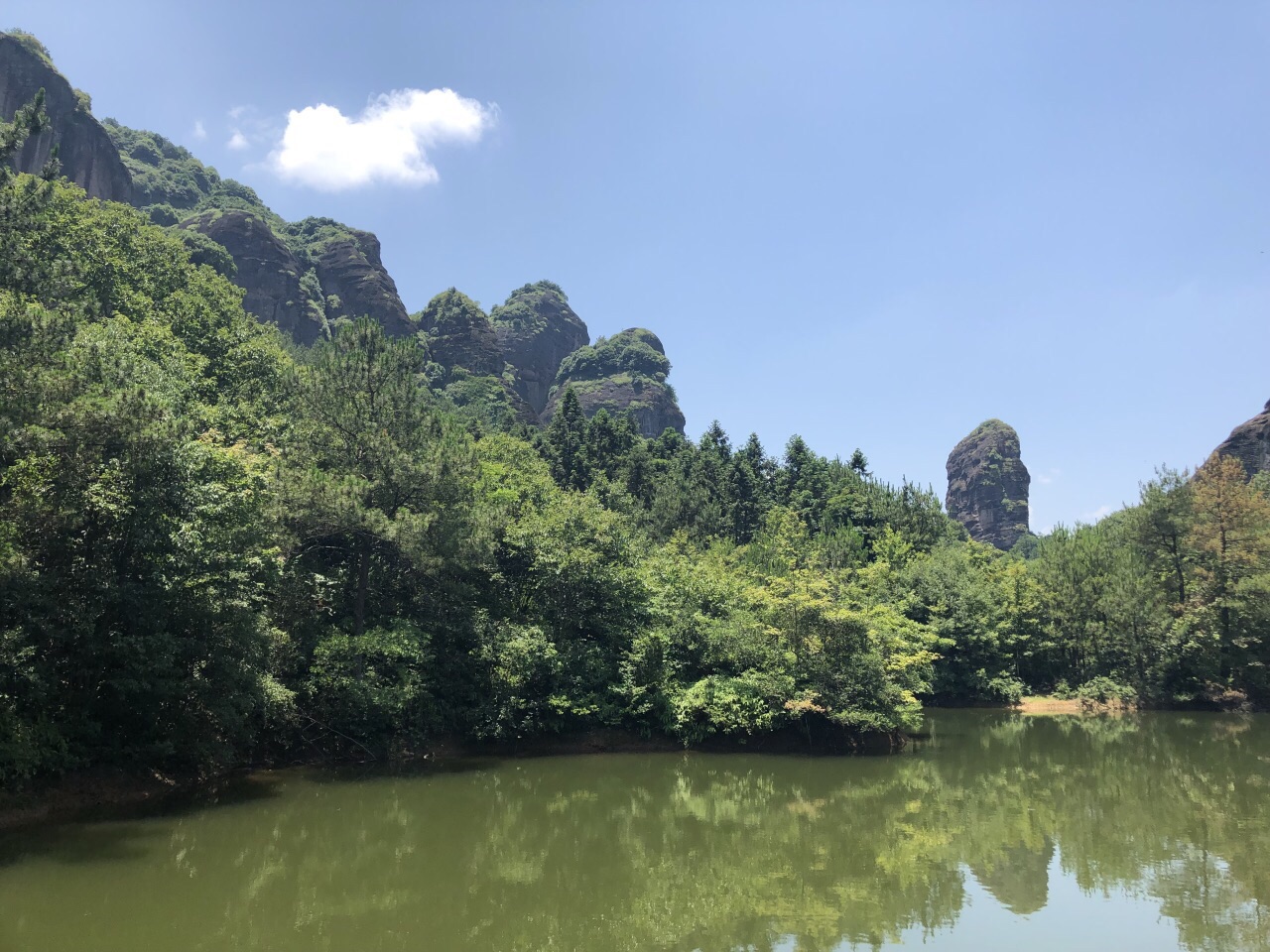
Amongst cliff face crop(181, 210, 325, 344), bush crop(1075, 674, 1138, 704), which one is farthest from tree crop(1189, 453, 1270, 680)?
cliff face crop(181, 210, 325, 344)

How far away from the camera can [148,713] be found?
13.6 meters

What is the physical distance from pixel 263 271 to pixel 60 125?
19657 mm

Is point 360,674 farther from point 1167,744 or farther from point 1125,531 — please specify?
point 1125,531

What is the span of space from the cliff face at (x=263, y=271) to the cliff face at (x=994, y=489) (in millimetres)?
103388

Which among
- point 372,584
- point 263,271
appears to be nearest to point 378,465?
point 372,584

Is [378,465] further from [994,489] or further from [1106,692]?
[994,489]

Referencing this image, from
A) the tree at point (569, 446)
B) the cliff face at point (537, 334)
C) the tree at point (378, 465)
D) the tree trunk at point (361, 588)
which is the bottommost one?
the tree trunk at point (361, 588)

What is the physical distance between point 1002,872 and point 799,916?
3948 millimetres

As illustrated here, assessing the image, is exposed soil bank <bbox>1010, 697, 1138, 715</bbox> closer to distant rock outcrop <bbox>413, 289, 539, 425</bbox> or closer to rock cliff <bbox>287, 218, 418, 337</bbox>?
distant rock outcrop <bbox>413, 289, 539, 425</bbox>

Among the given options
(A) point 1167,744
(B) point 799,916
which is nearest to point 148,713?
(B) point 799,916

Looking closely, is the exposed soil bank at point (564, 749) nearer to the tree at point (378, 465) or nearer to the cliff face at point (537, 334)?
the tree at point (378, 465)

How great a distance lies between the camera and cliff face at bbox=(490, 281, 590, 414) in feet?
383

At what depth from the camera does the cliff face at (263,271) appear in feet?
237

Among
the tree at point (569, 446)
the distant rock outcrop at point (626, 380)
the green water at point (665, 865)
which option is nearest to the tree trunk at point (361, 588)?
the green water at point (665, 865)
